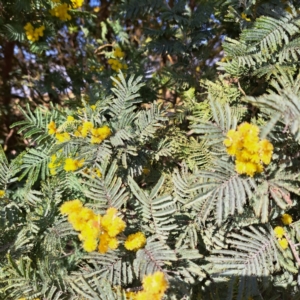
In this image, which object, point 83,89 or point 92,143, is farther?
point 83,89

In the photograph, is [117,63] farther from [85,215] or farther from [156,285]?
[156,285]

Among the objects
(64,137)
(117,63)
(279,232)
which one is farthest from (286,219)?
(117,63)

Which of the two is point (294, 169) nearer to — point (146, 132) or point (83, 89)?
point (146, 132)

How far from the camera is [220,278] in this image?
93cm

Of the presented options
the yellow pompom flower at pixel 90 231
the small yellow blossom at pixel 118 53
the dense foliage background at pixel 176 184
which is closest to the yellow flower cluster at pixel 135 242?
the dense foliage background at pixel 176 184

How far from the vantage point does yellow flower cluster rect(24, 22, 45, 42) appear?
1530mm

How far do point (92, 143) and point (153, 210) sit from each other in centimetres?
27

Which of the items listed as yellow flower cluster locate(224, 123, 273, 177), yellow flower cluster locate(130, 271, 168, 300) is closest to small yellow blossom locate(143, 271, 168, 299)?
yellow flower cluster locate(130, 271, 168, 300)

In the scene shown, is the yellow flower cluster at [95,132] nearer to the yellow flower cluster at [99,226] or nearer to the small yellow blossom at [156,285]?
the yellow flower cluster at [99,226]

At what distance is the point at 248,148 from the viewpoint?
2.32 ft

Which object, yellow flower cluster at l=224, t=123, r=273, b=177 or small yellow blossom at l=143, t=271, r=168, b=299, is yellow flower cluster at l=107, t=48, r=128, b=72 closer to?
yellow flower cluster at l=224, t=123, r=273, b=177

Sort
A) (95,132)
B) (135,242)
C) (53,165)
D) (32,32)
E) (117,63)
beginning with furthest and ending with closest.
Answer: (117,63), (32,32), (53,165), (95,132), (135,242)

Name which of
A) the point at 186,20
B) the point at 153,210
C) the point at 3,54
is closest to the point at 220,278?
the point at 153,210

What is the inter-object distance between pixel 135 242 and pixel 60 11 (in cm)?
124
